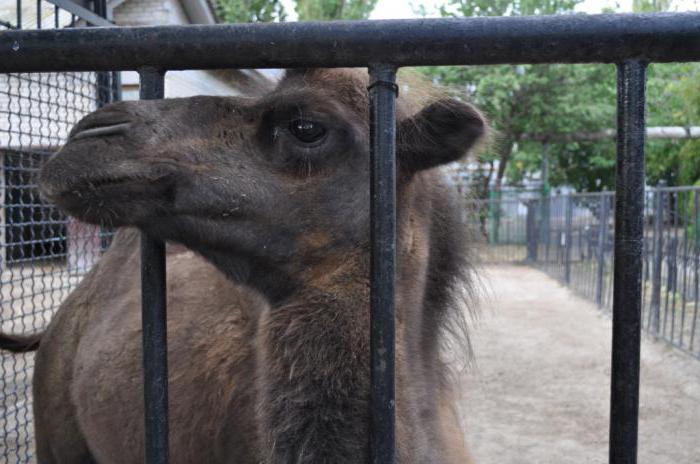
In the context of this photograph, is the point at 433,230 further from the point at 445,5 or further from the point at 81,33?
the point at 445,5

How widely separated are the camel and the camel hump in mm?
2055

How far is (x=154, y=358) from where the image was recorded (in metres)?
1.54

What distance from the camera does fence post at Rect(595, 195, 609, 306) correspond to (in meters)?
11.8

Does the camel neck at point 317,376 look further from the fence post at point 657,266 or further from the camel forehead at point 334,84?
the fence post at point 657,266

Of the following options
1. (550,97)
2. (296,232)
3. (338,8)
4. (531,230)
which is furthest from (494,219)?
(296,232)

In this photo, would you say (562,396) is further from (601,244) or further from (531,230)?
(531,230)

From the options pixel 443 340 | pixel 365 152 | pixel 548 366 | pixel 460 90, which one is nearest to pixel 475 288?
pixel 443 340

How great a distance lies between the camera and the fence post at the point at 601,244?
11.8 metres

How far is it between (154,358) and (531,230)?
18.5 metres

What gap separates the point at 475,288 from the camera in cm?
305

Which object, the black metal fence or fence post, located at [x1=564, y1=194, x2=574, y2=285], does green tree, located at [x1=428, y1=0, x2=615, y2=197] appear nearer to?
fence post, located at [x1=564, y1=194, x2=574, y2=285]

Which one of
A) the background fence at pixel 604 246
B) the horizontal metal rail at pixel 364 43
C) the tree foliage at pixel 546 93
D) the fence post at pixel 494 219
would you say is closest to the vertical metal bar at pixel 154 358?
the horizontal metal rail at pixel 364 43

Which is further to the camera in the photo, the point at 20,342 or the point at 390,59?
the point at 20,342

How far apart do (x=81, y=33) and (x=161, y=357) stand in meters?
0.74
